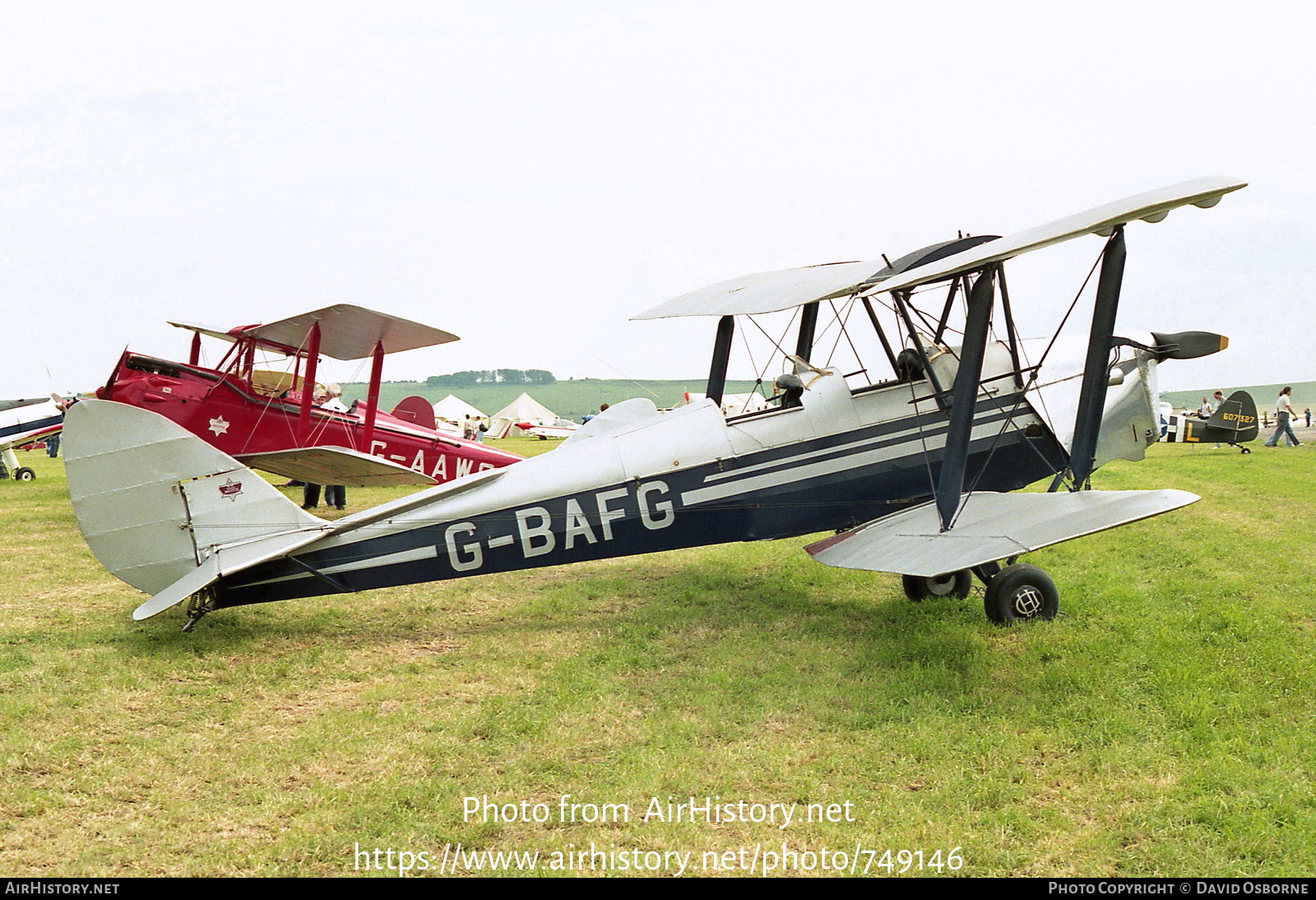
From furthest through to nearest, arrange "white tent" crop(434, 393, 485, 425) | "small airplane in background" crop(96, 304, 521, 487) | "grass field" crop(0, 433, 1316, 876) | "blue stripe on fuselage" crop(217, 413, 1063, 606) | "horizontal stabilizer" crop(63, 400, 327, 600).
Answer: "white tent" crop(434, 393, 485, 425) < "small airplane in background" crop(96, 304, 521, 487) < "blue stripe on fuselage" crop(217, 413, 1063, 606) < "horizontal stabilizer" crop(63, 400, 327, 600) < "grass field" crop(0, 433, 1316, 876)

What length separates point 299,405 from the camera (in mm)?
12438

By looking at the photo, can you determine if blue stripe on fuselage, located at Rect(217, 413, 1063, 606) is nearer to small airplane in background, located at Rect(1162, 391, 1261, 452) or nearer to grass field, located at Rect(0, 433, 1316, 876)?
grass field, located at Rect(0, 433, 1316, 876)

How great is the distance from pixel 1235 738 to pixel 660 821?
8.52 ft

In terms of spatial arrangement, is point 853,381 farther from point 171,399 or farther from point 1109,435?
point 171,399

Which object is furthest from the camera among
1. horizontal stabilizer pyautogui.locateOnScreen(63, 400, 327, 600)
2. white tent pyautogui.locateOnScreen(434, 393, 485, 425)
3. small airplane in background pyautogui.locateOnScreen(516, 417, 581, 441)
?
white tent pyautogui.locateOnScreen(434, 393, 485, 425)

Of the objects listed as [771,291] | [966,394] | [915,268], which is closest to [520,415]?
[771,291]

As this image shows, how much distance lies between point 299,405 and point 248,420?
686mm

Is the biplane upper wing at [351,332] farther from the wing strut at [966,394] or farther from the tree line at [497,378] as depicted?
the tree line at [497,378]

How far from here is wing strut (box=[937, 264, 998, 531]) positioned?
570 centimetres

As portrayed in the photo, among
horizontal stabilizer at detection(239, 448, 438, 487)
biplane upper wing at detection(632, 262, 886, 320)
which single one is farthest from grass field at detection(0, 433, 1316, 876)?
horizontal stabilizer at detection(239, 448, 438, 487)

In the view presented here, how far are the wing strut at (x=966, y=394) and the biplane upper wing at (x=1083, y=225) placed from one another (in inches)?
7.9

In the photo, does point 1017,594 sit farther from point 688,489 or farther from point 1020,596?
point 688,489

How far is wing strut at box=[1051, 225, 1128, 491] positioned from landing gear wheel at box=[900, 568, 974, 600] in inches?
46.4

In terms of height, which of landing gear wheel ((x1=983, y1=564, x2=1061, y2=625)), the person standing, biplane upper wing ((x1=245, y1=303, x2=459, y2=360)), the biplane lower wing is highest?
biplane upper wing ((x1=245, y1=303, x2=459, y2=360))
